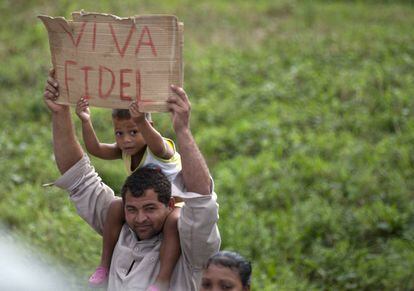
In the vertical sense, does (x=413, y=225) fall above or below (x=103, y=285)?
below

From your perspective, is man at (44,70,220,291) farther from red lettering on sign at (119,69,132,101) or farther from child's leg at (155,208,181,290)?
red lettering on sign at (119,69,132,101)

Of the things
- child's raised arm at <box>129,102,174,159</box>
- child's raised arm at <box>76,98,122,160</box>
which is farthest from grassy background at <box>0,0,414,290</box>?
child's raised arm at <box>129,102,174,159</box>

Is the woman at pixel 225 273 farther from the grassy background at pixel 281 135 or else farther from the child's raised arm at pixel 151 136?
the grassy background at pixel 281 135

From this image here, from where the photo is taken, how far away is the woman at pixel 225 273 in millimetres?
3698

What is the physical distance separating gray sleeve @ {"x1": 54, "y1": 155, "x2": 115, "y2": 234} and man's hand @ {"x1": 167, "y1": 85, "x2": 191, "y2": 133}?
0.66 metres

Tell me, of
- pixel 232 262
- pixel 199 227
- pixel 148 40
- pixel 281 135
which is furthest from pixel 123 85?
pixel 281 135

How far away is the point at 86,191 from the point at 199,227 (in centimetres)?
71

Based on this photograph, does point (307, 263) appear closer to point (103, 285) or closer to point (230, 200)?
point (230, 200)

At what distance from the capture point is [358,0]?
14.7 meters

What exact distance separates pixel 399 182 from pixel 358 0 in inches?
271

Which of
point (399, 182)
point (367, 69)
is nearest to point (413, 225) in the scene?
point (399, 182)

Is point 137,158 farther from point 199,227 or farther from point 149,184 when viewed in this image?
point 199,227

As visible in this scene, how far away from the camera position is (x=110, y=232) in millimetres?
4125

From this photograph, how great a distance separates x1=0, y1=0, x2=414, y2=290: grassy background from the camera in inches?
297
